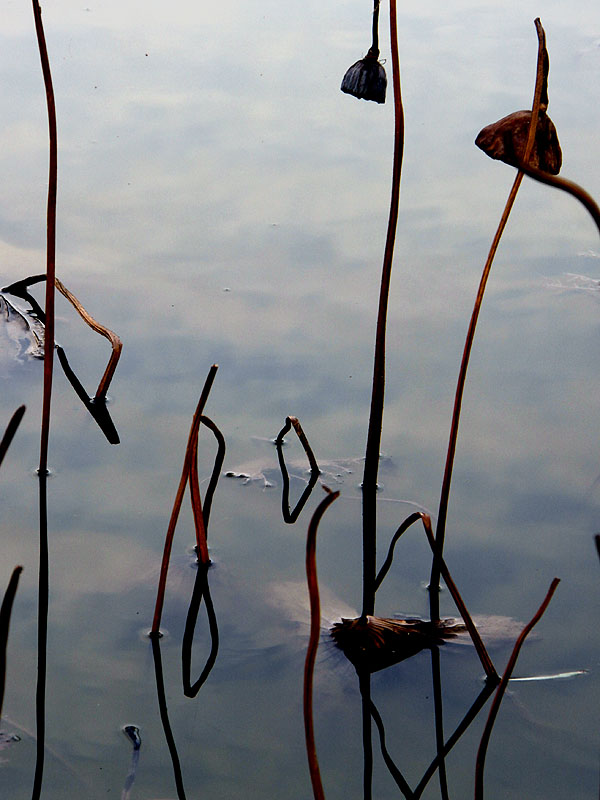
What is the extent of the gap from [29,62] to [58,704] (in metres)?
3.06

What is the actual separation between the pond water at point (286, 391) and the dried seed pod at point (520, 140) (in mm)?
670

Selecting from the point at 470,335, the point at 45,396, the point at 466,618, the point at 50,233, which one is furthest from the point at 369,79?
the point at 466,618

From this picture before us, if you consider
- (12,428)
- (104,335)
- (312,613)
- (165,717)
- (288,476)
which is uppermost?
(12,428)

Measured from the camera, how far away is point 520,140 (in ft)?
4.01

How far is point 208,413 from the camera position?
1954 mm

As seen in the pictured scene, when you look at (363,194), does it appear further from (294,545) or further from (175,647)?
(175,647)

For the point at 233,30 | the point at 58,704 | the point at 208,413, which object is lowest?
the point at 58,704

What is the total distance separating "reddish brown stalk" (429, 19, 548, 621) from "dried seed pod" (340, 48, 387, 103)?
25cm

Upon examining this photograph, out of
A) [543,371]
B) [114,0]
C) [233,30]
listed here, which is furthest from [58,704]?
[114,0]

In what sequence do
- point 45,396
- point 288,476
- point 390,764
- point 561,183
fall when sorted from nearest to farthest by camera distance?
point 561,183 < point 390,764 < point 45,396 < point 288,476

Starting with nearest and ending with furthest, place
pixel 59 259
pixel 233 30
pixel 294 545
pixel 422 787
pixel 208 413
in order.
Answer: pixel 422 787 < pixel 294 545 < pixel 208 413 < pixel 59 259 < pixel 233 30

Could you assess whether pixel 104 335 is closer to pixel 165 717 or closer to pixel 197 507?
pixel 197 507

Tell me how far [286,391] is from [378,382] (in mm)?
602

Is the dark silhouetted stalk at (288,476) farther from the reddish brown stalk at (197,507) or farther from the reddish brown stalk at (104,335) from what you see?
the reddish brown stalk at (104,335)
